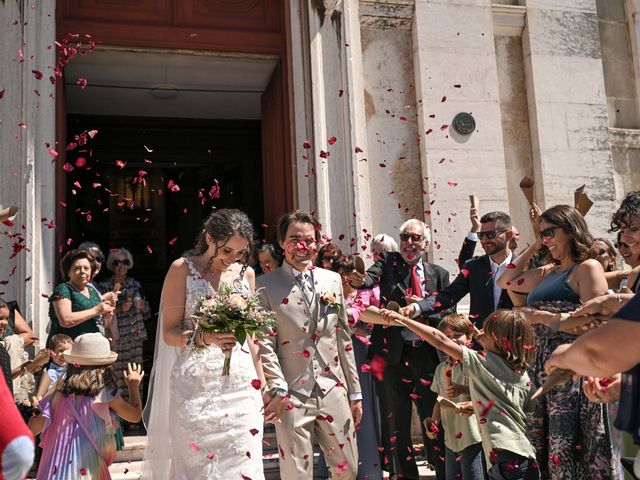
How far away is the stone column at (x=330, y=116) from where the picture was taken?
8.86 m

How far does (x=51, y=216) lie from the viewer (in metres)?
7.99

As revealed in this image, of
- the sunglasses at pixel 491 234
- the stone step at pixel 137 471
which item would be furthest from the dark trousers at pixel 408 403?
the sunglasses at pixel 491 234

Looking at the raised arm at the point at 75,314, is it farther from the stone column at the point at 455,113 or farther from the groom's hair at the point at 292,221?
the stone column at the point at 455,113

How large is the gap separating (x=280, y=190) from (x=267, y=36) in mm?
1904

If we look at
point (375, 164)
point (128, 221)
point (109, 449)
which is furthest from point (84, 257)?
point (128, 221)

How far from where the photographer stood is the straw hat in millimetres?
5523

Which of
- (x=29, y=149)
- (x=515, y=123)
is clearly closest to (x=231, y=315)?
(x=29, y=149)

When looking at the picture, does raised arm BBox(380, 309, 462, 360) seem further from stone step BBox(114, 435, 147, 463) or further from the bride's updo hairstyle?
stone step BBox(114, 435, 147, 463)

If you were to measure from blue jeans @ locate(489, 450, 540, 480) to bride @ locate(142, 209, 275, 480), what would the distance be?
4.98 feet

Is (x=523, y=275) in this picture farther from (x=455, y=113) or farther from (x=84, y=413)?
(x=455, y=113)

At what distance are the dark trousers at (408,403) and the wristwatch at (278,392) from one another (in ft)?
6.54

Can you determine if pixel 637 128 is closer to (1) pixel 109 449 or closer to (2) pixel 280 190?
(2) pixel 280 190

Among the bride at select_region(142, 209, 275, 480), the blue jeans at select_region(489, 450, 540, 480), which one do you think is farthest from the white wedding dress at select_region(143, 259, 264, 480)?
the blue jeans at select_region(489, 450, 540, 480)

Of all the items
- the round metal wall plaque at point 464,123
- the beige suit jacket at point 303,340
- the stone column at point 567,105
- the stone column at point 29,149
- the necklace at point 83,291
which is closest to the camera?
the beige suit jacket at point 303,340
